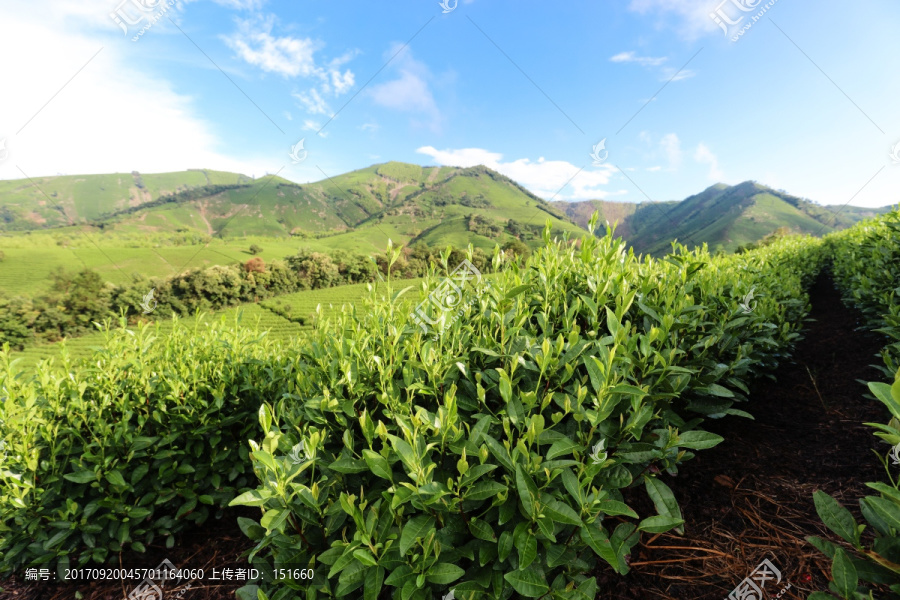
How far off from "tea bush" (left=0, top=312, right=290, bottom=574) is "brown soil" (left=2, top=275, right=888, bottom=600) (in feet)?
1.12

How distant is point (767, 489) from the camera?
2.11 metres

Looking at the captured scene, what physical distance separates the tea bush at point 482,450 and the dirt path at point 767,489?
1.08 feet

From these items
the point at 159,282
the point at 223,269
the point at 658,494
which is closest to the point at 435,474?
the point at 658,494

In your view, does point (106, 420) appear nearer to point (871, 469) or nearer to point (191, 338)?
point (191, 338)

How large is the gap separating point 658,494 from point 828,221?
143 metres

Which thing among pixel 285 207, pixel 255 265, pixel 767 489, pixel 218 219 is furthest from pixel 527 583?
pixel 285 207

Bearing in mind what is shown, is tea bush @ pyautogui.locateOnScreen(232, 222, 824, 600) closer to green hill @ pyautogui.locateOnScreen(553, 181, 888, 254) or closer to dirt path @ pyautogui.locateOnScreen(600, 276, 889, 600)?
dirt path @ pyautogui.locateOnScreen(600, 276, 889, 600)

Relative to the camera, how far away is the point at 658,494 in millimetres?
1388

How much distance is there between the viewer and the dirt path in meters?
1.62

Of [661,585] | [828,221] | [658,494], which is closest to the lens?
[658,494]

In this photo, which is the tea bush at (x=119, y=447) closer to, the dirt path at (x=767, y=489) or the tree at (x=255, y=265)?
the dirt path at (x=767, y=489)

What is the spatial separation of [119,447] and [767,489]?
4.17 m

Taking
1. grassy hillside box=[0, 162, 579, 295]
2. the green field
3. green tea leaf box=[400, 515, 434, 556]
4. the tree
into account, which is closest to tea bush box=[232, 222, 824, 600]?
green tea leaf box=[400, 515, 434, 556]

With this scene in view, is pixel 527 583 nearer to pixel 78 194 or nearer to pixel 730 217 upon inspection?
pixel 730 217
